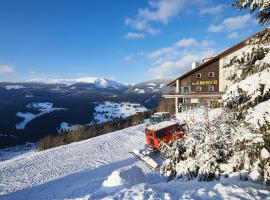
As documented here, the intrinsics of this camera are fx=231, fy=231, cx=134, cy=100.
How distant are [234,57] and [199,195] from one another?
427 centimetres

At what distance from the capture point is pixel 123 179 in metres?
10.2

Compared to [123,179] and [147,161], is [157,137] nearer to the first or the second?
[147,161]

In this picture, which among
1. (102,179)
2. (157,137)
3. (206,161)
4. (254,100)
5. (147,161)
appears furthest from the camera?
(157,137)

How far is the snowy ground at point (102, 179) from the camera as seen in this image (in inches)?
278

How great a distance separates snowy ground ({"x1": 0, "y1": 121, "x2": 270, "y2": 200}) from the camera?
7.05m

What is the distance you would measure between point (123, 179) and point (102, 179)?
6920 millimetres

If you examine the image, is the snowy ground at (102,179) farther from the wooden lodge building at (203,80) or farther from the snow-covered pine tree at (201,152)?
the wooden lodge building at (203,80)

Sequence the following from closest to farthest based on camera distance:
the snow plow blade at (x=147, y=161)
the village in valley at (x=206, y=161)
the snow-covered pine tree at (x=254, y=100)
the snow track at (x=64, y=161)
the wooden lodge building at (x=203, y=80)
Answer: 1. the snow-covered pine tree at (x=254, y=100)
2. the village in valley at (x=206, y=161)
3. the snow plow blade at (x=147, y=161)
4. the snow track at (x=64, y=161)
5. the wooden lodge building at (x=203, y=80)

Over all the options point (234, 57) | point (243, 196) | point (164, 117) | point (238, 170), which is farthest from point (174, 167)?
A: point (164, 117)

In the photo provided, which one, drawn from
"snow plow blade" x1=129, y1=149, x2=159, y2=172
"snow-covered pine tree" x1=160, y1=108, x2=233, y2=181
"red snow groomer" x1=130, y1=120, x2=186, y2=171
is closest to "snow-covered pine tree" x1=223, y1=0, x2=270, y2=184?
"snow-covered pine tree" x1=160, y1=108, x2=233, y2=181

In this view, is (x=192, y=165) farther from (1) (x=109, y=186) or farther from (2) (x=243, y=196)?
(1) (x=109, y=186)

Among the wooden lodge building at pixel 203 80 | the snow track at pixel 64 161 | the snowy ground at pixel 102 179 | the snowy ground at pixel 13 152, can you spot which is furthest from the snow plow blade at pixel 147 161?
the snowy ground at pixel 13 152

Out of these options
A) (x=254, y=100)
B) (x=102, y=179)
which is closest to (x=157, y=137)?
(x=102, y=179)

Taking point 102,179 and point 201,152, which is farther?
point 102,179
